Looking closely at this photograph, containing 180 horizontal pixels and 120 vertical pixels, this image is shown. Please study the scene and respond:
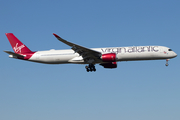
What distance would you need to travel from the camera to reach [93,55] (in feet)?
164

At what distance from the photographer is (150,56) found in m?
49.1

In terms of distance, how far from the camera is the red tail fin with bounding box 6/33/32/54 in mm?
55344

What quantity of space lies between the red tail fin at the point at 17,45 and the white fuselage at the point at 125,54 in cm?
520

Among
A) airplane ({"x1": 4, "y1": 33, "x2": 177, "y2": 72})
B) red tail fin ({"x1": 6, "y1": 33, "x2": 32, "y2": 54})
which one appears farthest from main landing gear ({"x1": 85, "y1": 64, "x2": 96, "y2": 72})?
red tail fin ({"x1": 6, "y1": 33, "x2": 32, "y2": 54})

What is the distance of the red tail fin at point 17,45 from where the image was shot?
182 ft

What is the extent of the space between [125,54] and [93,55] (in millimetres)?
5378

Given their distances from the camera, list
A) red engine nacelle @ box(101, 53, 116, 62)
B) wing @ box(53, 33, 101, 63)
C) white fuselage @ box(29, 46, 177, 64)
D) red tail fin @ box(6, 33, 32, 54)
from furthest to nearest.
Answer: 1. red tail fin @ box(6, 33, 32, 54)
2. white fuselage @ box(29, 46, 177, 64)
3. red engine nacelle @ box(101, 53, 116, 62)
4. wing @ box(53, 33, 101, 63)

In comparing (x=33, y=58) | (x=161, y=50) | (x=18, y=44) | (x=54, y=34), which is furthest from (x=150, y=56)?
(x=18, y=44)

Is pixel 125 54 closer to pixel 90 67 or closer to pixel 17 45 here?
pixel 90 67

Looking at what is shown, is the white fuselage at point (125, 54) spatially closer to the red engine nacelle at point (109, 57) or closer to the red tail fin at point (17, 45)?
the red engine nacelle at point (109, 57)

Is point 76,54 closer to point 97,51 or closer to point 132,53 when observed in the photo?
point 97,51

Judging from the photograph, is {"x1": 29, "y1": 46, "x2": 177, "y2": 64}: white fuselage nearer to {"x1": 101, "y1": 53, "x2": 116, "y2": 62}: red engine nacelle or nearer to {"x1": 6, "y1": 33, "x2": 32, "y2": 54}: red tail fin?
{"x1": 101, "y1": 53, "x2": 116, "y2": 62}: red engine nacelle

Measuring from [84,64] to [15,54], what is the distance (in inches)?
487

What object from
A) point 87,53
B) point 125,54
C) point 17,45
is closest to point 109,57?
point 125,54
